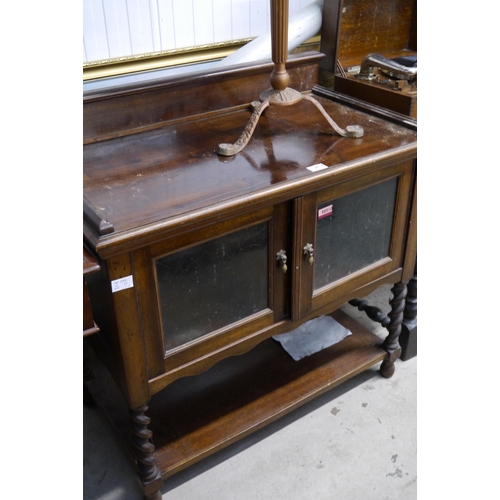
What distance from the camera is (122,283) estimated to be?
1.13m

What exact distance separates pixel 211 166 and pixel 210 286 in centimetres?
31

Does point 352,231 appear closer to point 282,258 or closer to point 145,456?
point 282,258

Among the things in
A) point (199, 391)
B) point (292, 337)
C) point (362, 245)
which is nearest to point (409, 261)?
point (362, 245)

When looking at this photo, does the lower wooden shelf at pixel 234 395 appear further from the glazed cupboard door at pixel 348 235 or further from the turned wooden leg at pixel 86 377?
the glazed cupboard door at pixel 348 235

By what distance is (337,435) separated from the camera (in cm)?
180

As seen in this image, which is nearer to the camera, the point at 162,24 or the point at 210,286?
the point at 210,286

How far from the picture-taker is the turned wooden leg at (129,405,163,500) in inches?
54.6

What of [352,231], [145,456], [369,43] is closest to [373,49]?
[369,43]

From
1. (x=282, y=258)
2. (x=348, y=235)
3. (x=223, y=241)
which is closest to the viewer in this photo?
(x=223, y=241)

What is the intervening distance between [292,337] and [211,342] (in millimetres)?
738

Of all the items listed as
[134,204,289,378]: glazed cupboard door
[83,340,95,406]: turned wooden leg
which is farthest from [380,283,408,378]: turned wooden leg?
[83,340,95,406]: turned wooden leg

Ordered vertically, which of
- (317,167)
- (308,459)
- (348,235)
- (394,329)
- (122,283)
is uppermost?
(317,167)

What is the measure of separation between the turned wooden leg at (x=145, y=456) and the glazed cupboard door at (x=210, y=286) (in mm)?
172

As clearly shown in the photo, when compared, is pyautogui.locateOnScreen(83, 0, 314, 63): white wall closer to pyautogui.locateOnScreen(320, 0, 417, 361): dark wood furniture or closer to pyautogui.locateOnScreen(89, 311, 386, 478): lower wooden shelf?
pyautogui.locateOnScreen(320, 0, 417, 361): dark wood furniture
